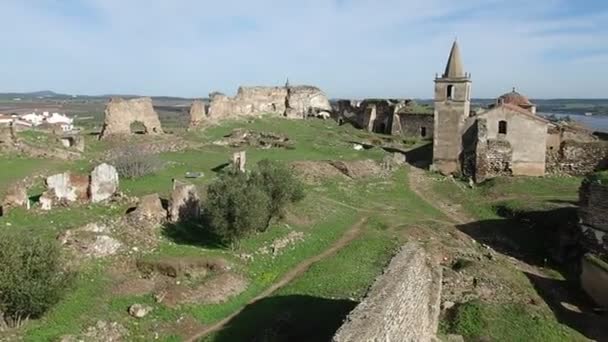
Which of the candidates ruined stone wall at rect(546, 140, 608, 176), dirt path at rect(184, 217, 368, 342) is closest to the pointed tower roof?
ruined stone wall at rect(546, 140, 608, 176)

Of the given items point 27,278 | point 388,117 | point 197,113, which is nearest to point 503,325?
point 27,278

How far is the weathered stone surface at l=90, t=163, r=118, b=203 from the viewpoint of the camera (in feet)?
66.7

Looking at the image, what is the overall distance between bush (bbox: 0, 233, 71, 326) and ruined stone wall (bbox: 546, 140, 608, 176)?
27.5 m

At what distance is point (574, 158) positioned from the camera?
33.1m

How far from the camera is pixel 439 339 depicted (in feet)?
44.6

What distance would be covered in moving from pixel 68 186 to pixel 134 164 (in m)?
4.89

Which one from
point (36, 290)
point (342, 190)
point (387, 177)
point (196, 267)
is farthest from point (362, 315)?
point (387, 177)

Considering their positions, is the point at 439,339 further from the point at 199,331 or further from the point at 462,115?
the point at 462,115

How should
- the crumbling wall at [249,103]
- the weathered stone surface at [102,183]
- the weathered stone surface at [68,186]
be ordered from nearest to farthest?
the weathered stone surface at [68,186] < the weathered stone surface at [102,183] < the crumbling wall at [249,103]

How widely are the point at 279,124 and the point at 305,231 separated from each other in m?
25.0

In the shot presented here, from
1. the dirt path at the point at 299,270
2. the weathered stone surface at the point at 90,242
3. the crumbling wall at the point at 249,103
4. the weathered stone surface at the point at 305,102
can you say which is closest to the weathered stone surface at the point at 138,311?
the dirt path at the point at 299,270

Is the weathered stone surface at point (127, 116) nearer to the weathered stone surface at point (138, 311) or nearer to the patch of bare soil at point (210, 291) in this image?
the patch of bare soil at point (210, 291)

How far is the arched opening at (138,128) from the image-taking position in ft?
122

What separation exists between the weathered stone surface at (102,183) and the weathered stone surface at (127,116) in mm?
14637
